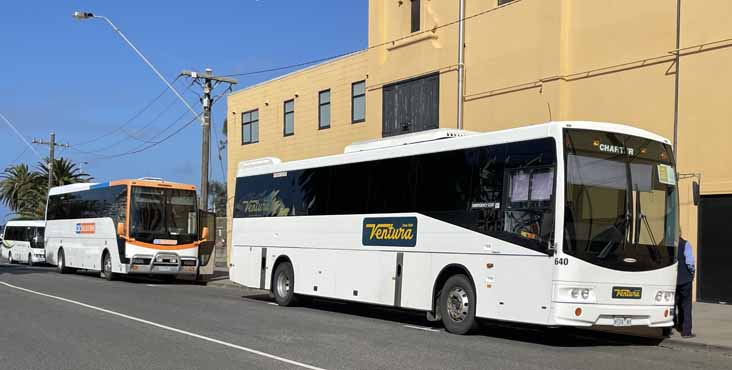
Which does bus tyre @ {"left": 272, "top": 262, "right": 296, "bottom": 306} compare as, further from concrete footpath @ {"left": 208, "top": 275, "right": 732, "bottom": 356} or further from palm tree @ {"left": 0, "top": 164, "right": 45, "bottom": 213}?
palm tree @ {"left": 0, "top": 164, "right": 45, "bottom": 213}

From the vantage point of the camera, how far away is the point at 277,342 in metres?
11.5

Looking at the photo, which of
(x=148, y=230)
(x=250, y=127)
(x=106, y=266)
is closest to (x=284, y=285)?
(x=148, y=230)

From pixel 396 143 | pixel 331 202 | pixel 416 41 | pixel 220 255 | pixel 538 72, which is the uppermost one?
pixel 416 41

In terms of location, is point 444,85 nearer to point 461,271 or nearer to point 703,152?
point 703,152

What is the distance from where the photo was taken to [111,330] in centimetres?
1265

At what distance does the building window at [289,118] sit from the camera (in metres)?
34.3

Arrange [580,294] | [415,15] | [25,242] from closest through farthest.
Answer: [580,294], [415,15], [25,242]

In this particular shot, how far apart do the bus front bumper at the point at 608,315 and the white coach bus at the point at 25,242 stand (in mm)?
34647

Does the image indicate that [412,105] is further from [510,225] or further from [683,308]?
[683,308]

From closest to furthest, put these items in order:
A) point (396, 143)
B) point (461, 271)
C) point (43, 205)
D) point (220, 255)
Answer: point (461, 271), point (396, 143), point (220, 255), point (43, 205)

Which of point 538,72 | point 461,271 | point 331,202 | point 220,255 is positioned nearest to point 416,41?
point 538,72

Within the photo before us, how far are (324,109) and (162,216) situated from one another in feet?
26.7

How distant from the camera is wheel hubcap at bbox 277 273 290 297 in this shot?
18.5 m

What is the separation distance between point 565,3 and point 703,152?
5640 mm
